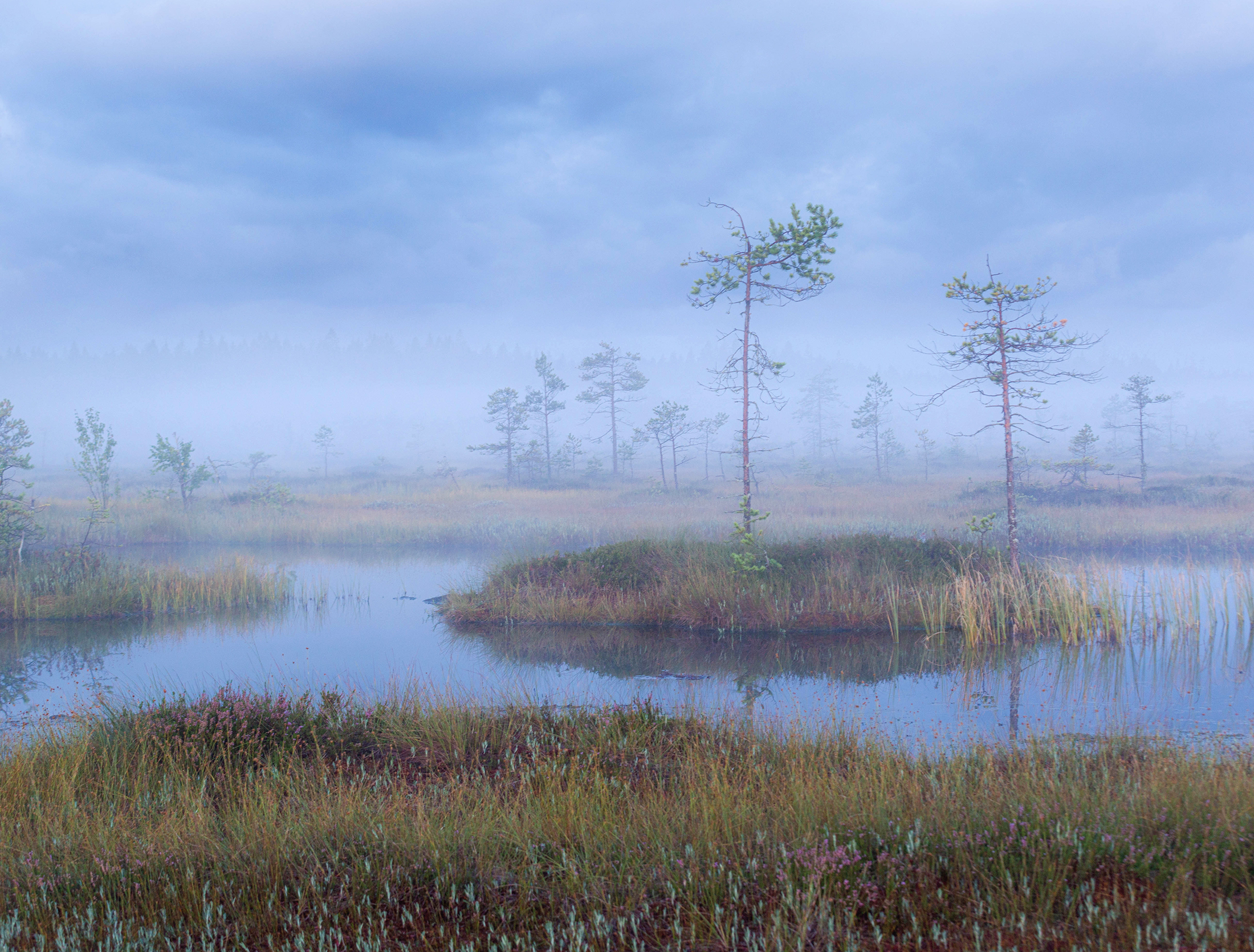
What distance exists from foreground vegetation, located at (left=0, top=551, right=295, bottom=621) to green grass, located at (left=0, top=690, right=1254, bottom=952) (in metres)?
11.8

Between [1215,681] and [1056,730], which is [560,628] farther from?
[1215,681]

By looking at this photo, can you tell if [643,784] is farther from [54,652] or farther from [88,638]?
[88,638]

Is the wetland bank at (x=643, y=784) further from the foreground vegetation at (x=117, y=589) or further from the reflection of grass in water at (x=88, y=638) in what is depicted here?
the foreground vegetation at (x=117, y=589)

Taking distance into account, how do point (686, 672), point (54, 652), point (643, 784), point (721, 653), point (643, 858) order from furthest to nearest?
point (54, 652) → point (721, 653) → point (686, 672) → point (643, 784) → point (643, 858)

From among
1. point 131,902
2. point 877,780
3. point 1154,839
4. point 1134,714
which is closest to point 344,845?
point 131,902

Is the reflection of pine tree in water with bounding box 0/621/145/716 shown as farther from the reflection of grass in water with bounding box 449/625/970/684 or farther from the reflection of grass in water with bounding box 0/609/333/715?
the reflection of grass in water with bounding box 449/625/970/684

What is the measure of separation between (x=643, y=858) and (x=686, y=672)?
797cm

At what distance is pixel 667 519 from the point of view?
1211 inches

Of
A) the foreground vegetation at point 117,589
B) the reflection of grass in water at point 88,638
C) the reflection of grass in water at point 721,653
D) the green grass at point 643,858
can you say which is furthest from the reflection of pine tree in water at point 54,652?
the green grass at point 643,858

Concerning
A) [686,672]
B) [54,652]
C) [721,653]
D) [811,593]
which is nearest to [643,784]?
[686,672]

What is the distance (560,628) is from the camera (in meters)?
15.3

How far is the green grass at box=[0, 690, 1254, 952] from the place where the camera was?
11.2ft

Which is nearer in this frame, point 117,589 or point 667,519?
point 117,589

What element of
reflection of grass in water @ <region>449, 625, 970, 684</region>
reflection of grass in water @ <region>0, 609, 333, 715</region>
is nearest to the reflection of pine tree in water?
reflection of grass in water @ <region>0, 609, 333, 715</region>
